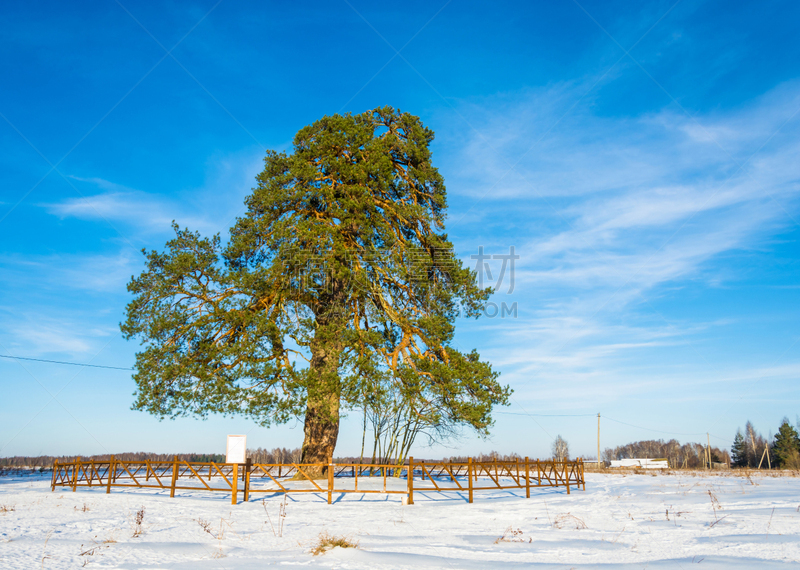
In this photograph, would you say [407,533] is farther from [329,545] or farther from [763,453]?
[763,453]

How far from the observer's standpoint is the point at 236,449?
14906 millimetres

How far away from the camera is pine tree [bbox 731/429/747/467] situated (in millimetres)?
74438

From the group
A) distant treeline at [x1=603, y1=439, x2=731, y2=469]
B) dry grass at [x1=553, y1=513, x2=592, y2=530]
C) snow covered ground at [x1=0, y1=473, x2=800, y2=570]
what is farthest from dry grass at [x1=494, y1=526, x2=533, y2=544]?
distant treeline at [x1=603, y1=439, x2=731, y2=469]

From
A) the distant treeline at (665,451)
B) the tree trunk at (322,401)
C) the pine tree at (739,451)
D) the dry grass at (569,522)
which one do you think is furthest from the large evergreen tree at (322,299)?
the distant treeline at (665,451)

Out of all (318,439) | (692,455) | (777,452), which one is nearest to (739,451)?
(777,452)

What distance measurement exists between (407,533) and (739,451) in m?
86.8

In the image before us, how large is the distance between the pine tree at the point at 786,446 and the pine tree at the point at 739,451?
457 cm

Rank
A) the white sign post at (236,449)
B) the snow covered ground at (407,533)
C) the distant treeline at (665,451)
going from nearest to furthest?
the snow covered ground at (407,533) → the white sign post at (236,449) → the distant treeline at (665,451)

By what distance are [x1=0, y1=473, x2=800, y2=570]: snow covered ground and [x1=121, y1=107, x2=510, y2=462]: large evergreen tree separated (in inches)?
168

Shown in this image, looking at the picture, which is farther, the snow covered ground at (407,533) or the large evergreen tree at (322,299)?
the large evergreen tree at (322,299)

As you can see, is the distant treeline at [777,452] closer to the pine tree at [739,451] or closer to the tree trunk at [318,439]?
the pine tree at [739,451]

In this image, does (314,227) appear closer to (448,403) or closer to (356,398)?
(356,398)

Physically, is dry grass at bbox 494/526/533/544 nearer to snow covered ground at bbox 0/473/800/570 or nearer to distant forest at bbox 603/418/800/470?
snow covered ground at bbox 0/473/800/570

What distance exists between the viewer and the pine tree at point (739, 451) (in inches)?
2931
